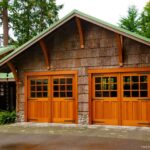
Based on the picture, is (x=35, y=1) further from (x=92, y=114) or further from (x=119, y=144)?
(x=119, y=144)

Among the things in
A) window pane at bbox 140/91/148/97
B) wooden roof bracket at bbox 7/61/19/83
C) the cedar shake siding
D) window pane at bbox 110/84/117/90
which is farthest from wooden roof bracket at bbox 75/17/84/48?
wooden roof bracket at bbox 7/61/19/83

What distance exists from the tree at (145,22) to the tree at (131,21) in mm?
652

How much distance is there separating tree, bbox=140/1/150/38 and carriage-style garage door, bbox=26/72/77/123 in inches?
684

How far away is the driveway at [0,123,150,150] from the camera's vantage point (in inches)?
379

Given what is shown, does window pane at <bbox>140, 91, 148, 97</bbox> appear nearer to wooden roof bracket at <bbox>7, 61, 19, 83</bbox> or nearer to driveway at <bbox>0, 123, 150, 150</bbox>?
driveway at <bbox>0, 123, 150, 150</bbox>

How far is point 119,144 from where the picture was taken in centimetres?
973

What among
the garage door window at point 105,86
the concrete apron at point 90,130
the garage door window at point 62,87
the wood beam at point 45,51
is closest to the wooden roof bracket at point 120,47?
the garage door window at point 105,86

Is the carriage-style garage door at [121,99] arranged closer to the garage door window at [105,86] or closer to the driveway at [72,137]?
the garage door window at [105,86]

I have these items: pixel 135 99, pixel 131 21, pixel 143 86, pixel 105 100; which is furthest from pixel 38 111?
pixel 131 21

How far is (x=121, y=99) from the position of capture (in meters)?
13.5

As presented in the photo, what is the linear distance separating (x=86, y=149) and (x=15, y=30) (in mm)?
24652

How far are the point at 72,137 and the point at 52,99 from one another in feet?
12.9

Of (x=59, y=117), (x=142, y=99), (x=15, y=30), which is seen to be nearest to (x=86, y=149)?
(x=142, y=99)

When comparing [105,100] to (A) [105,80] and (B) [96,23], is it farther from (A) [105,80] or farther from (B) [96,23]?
(B) [96,23]
